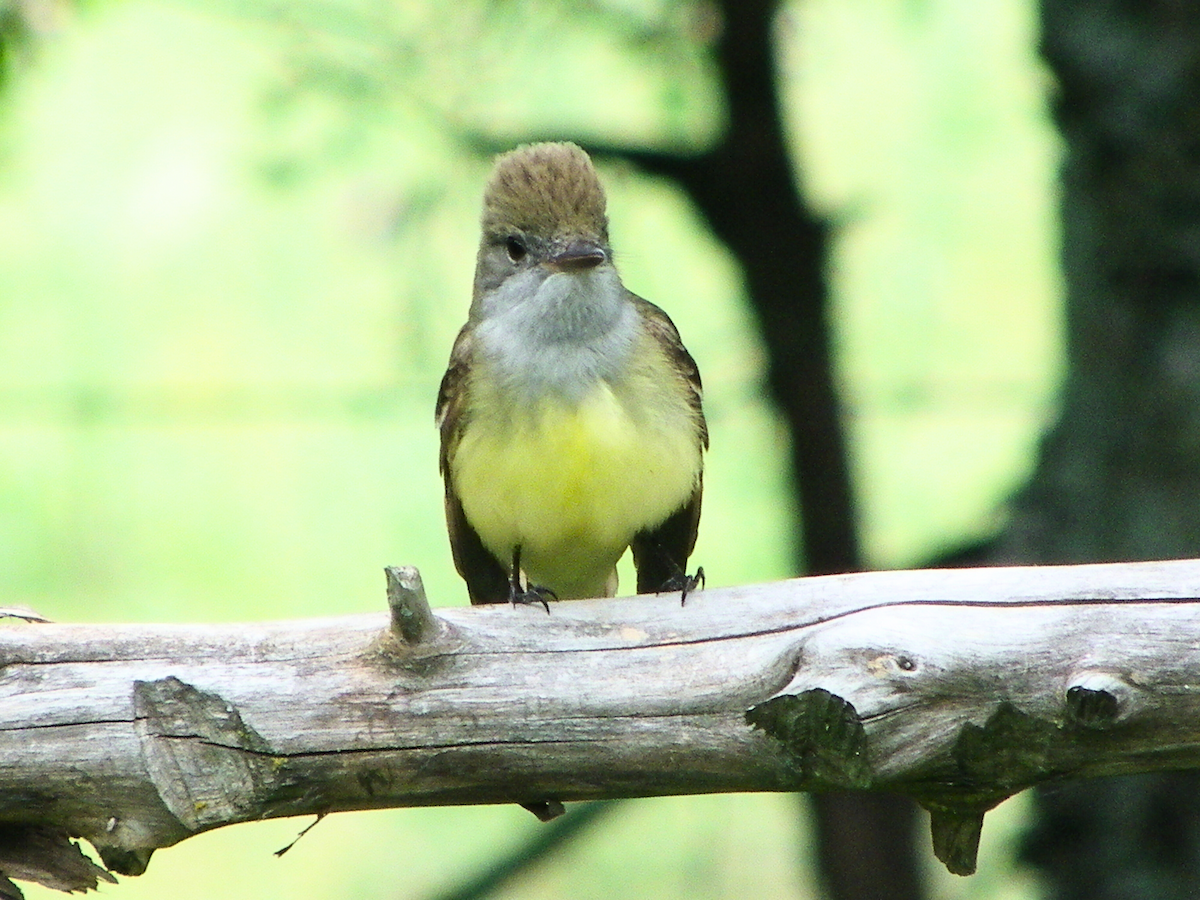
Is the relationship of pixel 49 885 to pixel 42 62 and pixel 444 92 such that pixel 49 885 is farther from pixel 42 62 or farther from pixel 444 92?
pixel 444 92

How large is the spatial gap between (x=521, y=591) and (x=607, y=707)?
95cm

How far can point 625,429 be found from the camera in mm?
4176

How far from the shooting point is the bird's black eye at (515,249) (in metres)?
4.46

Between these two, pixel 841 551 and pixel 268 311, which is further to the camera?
pixel 268 311

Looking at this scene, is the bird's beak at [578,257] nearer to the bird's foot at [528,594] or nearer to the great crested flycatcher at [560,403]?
the great crested flycatcher at [560,403]

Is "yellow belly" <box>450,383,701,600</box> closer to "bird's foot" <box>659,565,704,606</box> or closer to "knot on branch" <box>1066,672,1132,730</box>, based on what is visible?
"bird's foot" <box>659,565,704,606</box>

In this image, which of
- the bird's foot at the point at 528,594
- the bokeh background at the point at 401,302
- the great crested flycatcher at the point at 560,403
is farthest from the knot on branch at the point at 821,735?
the bokeh background at the point at 401,302

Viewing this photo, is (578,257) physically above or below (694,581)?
above

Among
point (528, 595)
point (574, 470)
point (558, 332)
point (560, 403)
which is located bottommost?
point (528, 595)

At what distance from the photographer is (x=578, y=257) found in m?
4.25

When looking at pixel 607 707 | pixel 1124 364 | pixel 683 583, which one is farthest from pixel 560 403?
pixel 1124 364

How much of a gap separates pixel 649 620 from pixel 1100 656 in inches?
38.8

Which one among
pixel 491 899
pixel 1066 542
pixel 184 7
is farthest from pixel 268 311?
pixel 1066 542

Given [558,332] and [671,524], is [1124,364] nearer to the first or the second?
[671,524]
